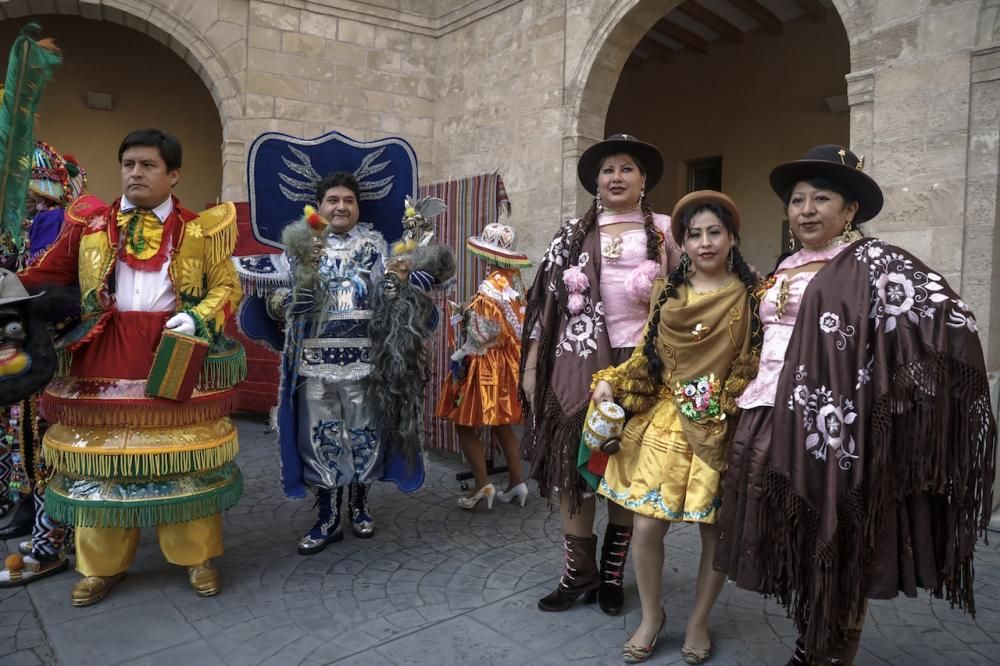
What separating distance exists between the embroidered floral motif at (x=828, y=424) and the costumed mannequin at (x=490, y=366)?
2.66m

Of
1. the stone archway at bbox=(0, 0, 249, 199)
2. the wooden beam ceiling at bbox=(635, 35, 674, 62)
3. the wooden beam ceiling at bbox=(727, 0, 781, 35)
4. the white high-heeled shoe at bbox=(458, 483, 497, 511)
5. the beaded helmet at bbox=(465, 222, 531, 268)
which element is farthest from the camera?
the wooden beam ceiling at bbox=(635, 35, 674, 62)

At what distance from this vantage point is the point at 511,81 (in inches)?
331

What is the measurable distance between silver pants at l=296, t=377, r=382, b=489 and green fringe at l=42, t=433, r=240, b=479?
0.75 meters

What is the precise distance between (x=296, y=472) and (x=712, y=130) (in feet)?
32.4

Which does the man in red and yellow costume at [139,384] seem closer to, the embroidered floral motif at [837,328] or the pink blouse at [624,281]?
the pink blouse at [624,281]

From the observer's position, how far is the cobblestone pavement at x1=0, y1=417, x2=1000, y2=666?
111 inches

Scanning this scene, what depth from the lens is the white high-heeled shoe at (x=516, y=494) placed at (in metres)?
4.88

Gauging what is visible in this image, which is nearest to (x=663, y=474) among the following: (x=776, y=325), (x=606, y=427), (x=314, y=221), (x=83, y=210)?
(x=606, y=427)

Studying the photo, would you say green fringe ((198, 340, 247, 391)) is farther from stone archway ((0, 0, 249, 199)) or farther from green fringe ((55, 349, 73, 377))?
stone archway ((0, 0, 249, 199))

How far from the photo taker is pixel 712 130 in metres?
11.5

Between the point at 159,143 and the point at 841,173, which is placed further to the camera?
the point at 159,143

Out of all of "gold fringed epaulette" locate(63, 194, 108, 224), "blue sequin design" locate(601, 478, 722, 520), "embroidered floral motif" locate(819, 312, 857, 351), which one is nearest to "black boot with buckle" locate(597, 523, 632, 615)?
"blue sequin design" locate(601, 478, 722, 520)

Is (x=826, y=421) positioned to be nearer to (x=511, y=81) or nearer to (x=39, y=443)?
(x=39, y=443)

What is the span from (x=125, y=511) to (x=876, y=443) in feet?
10.1
